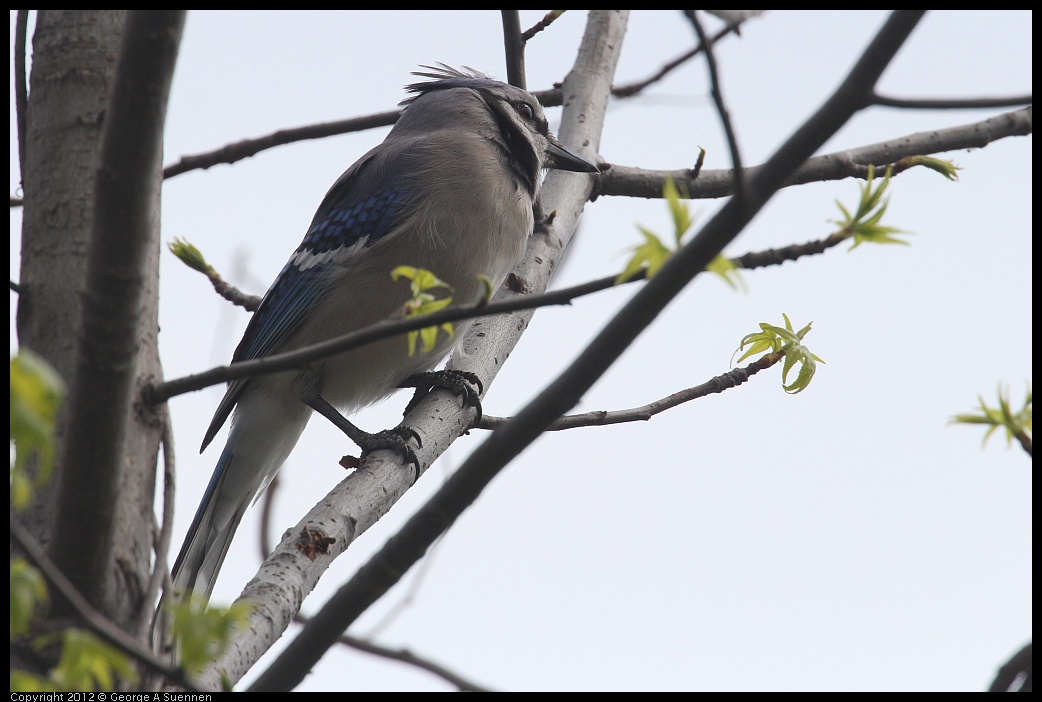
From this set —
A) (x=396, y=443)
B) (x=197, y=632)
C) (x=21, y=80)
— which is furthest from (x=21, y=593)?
(x=396, y=443)

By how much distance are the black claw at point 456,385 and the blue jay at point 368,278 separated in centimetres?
18

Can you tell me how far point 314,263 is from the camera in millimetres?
4062

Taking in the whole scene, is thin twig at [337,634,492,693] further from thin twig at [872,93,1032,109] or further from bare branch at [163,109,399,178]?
bare branch at [163,109,399,178]

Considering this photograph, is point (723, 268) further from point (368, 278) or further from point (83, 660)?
point (368, 278)

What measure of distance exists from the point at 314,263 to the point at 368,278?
341 mm

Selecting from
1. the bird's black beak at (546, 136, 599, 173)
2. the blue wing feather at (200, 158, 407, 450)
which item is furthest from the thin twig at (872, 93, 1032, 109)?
the blue wing feather at (200, 158, 407, 450)

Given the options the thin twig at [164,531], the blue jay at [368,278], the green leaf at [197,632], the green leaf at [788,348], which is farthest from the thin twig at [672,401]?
the green leaf at [197,632]

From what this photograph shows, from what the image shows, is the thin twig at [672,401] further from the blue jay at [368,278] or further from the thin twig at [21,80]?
the thin twig at [21,80]

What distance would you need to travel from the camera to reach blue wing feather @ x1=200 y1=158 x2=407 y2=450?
392cm

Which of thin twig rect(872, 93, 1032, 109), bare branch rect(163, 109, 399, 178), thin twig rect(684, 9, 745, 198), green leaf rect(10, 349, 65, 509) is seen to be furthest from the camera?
bare branch rect(163, 109, 399, 178)

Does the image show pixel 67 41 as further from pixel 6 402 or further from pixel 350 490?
pixel 350 490

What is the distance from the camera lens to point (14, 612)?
102 centimetres

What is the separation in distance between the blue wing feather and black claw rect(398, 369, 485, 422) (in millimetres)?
772
